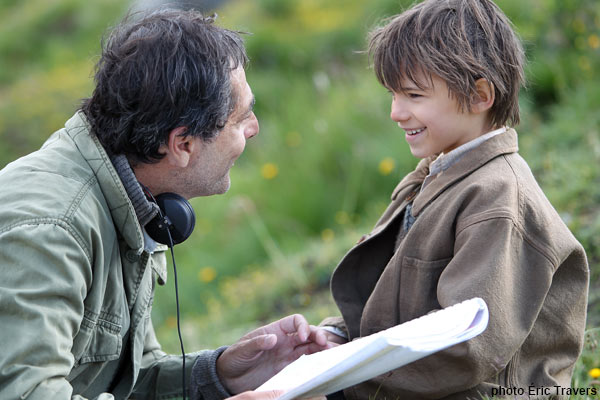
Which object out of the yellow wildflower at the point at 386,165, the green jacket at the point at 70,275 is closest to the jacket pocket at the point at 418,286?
the green jacket at the point at 70,275

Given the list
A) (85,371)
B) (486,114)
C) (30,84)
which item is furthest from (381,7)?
(85,371)

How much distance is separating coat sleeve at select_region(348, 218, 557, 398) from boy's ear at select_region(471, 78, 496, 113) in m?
0.48

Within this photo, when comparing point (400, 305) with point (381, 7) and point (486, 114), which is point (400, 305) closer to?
point (486, 114)

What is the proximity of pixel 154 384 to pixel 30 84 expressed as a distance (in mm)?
10588

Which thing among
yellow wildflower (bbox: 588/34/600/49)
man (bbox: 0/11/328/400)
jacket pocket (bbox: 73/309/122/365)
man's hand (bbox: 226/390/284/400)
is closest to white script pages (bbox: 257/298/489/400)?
man's hand (bbox: 226/390/284/400)

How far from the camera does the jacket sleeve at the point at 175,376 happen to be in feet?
10.0

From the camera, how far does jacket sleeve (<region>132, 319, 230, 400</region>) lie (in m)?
3.05

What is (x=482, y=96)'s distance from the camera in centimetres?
272

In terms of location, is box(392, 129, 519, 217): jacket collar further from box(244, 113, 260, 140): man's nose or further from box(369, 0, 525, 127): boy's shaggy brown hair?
box(244, 113, 260, 140): man's nose

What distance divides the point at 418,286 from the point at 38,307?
46.1 inches

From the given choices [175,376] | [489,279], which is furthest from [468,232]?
[175,376]

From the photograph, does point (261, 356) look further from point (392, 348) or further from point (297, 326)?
point (392, 348)

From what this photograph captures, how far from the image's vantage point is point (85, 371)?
2.62 m

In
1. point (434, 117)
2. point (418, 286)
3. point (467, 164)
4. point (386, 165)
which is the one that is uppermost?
point (434, 117)
